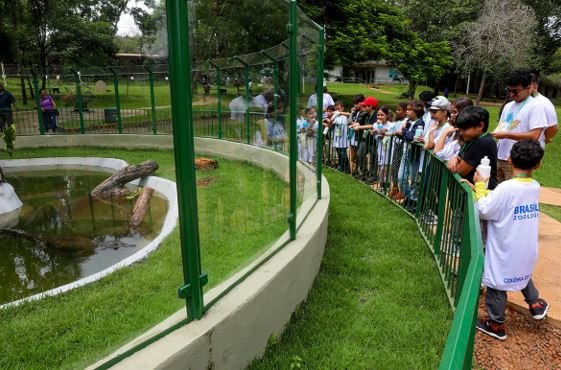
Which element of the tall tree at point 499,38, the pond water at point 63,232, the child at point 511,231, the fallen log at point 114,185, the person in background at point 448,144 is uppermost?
the tall tree at point 499,38

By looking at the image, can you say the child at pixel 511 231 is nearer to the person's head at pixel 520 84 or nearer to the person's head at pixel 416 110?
the person's head at pixel 520 84

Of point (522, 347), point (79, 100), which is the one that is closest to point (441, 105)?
A: point (522, 347)

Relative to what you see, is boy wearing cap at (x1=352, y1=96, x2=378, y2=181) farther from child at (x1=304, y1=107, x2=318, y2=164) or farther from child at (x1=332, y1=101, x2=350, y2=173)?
child at (x1=304, y1=107, x2=318, y2=164)

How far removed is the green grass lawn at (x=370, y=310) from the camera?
110 inches

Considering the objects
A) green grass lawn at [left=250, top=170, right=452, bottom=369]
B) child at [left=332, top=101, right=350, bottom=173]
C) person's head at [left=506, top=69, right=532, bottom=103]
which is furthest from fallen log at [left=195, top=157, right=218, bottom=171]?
child at [left=332, top=101, right=350, bottom=173]

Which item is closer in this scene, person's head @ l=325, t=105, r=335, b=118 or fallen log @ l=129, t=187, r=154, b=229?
fallen log @ l=129, t=187, r=154, b=229

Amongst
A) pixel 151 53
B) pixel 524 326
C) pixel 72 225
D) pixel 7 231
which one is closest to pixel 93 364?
pixel 151 53

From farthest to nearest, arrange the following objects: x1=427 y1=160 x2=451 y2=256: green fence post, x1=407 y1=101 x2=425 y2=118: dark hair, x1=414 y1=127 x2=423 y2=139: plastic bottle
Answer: x1=407 y1=101 x2=425 y2=118: dark hair, x1=414 y1=127 x2=423 y2=139: plastic bottle, x1=427 y1=160 x2=451 y2=256: green fence post

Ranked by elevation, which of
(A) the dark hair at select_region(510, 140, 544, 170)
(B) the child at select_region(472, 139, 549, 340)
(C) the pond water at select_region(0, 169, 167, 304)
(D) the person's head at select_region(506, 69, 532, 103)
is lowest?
(C) the pond water at select_region(0, 169, 167, 304)

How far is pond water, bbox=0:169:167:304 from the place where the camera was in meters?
4.41

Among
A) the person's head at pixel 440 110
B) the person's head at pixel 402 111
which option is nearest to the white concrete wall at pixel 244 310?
the person's head at pixel 440 110

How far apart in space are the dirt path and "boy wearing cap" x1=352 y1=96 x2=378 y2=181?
350 cm

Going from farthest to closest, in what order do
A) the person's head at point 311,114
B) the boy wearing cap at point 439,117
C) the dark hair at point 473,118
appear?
the boy wearing cap at point 439,117 → the person's head at point 311,114 → the dark hair at point 473,118

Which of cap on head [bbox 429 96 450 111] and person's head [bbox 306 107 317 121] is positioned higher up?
cap on head [bbox 429 96 450 111]
